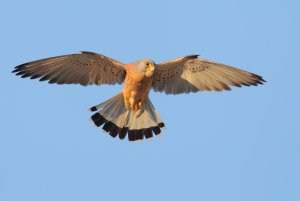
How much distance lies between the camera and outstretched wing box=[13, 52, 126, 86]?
11688mm

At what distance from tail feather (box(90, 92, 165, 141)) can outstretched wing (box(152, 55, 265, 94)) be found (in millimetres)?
498

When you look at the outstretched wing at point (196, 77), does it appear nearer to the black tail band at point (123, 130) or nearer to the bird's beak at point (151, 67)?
the bird's beak at point (151, 67)

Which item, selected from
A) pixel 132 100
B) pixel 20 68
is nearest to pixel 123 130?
pixel 132 100

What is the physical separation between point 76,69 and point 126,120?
1.51m

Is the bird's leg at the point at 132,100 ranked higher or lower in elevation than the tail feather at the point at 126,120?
higher

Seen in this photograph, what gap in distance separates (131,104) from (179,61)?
3.86ft

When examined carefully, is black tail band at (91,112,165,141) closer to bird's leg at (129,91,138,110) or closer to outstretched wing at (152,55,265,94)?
bird's leg at (129,91,138,110)

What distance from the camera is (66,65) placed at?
11828mm

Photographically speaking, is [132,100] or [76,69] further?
[132,100]

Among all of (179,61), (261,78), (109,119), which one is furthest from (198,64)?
(109,119)

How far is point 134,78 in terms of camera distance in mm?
11750

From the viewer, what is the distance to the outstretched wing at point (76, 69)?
38.3 feet

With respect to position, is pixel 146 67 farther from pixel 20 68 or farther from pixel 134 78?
A: pixel 20 68

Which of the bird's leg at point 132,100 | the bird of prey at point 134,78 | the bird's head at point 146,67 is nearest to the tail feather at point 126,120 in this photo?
the bird of prey at point 134,78
